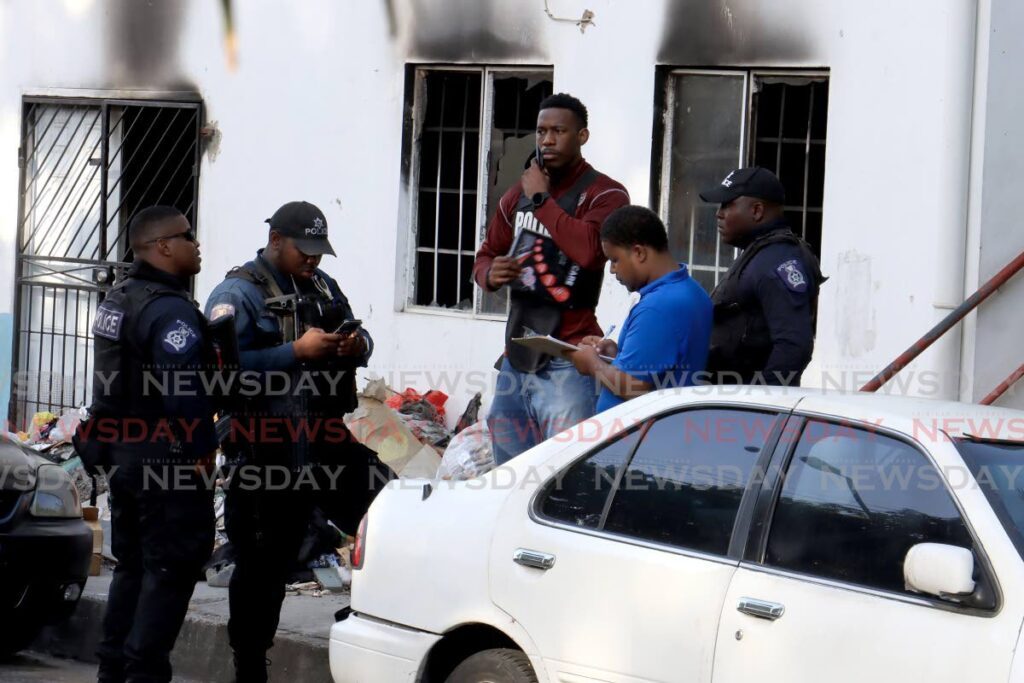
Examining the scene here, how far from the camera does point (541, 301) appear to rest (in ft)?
20.1

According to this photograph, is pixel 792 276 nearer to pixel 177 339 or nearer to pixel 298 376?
pixel 298 376

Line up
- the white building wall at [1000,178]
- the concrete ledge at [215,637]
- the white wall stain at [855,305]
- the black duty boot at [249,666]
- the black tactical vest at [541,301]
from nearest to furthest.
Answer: the black duty boot at [249,666], the black tactical vest at [541,301], the concrete ledge at [215,637], the white building wall at [1000,178], the white wall stain at [855,305]

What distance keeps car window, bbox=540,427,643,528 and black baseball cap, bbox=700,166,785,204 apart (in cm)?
157

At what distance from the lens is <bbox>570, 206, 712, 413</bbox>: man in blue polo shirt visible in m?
5.10

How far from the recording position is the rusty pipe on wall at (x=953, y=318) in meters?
7.35

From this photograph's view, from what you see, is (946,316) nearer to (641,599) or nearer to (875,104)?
(875,104)

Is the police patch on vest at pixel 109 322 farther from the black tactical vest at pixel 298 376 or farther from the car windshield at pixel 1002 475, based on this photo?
the car windshield at pixel 1002 475

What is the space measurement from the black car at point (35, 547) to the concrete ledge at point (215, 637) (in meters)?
0.64

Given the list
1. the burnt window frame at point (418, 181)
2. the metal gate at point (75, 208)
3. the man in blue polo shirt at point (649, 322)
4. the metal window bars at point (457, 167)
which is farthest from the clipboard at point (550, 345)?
the metal gate at point (75, 208)

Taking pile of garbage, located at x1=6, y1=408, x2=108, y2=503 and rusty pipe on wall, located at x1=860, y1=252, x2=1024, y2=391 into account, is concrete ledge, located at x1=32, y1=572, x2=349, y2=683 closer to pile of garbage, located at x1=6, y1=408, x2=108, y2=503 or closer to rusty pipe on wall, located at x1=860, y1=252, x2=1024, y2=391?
pile of garbage, located at x1=6, y1=408, x2=108, y2=503

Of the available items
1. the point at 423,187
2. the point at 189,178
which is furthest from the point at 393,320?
the point at 189,178

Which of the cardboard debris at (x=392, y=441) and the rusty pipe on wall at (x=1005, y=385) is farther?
the cardboard debris at (x=392, y=441)

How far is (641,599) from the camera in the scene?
13.7ft

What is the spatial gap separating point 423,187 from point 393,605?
5.43 meters
